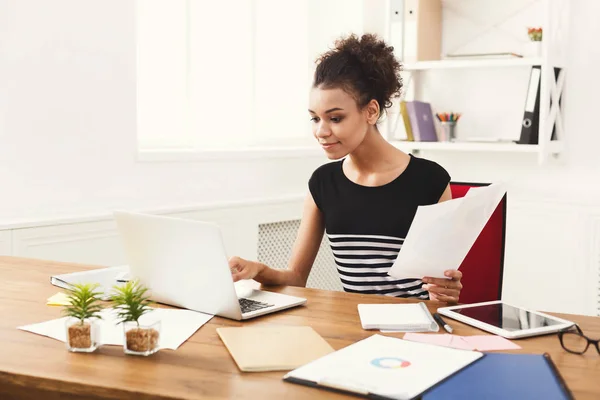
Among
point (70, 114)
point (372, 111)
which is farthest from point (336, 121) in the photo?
point (70, 114)

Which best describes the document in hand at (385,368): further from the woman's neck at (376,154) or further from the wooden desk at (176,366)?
the woman's neck at (376,154)

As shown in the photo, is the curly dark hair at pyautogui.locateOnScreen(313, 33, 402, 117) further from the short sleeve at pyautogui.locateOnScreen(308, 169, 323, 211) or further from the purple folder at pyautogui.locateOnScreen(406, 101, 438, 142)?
the purple folder at pyautogui.locateOnScreen(406, 101, 438, 142)

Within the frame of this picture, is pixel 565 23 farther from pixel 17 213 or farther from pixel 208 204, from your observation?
pixel 17 213

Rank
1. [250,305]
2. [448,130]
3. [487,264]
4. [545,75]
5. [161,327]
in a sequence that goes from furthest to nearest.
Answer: [448,130] → [545,75] → [487,264] → [250,305] → [161,327]

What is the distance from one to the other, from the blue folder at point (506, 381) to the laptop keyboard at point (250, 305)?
0.50 m

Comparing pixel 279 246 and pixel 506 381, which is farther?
pixel 279 246

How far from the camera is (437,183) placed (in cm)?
208

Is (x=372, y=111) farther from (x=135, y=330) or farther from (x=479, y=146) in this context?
(x=479, y=146)

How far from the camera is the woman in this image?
205cm

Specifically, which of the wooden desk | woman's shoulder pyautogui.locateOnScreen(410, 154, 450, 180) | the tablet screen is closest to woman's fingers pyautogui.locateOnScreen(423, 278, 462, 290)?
the tablet screen

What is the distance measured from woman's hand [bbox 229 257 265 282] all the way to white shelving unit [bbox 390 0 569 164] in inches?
71.6

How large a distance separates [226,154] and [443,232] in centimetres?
194

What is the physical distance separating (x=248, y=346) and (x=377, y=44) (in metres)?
1.12

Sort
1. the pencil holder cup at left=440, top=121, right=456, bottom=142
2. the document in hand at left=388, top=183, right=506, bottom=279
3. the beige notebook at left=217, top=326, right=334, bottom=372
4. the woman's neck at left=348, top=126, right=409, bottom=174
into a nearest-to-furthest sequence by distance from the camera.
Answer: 1. the beige notebook at left=217, top=326, right=334, bottom=372
2. the document in hand at left=388, top=183, right=506, bottom=279
3. the woman's neck at left=348, top=126, right=409, bottom=174
4. the pencil holder cup at left=440, top=121, right=456, bottom=142
